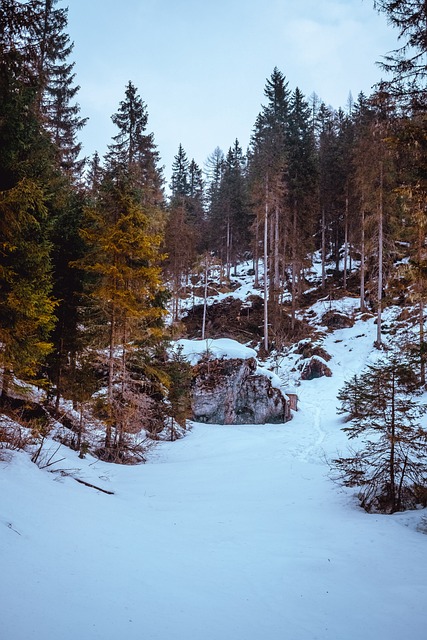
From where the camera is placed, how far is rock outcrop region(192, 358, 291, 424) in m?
16.7

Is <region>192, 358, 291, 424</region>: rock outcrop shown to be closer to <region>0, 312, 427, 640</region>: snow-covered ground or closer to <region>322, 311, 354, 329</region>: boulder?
<region>0, 312, 427, 640</region>: snow-covered ground

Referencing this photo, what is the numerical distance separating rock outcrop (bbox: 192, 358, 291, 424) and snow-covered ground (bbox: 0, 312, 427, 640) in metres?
8.33

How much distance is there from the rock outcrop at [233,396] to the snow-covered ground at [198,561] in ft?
27.3

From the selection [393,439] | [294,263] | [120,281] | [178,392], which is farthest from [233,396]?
[294,263]

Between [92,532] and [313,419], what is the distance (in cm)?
1467

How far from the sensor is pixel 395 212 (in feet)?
81.6

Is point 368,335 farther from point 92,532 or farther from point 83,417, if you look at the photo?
point 92,532

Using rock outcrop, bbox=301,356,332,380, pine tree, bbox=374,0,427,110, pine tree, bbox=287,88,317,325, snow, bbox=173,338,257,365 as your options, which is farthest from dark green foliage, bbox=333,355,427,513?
pine tree, bbox=287,88,317,325

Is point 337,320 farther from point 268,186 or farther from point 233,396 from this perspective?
point 233,396

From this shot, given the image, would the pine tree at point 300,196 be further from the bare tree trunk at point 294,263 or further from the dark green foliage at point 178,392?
the dark green foliage at point 178,392

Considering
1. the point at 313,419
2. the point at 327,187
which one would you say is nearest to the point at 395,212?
the point at 327,187

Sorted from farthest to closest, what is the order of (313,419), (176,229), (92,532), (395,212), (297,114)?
1. (297,114)
2. (176,229)
3. (395,212)
4. (313,419)
5. (92,532)

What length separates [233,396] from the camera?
16797mm

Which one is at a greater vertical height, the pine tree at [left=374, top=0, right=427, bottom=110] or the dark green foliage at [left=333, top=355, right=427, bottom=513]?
the pine tree at [left=374, top=0, right=427, bottom=110]
